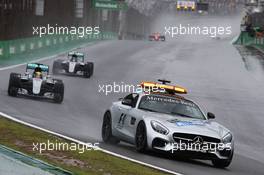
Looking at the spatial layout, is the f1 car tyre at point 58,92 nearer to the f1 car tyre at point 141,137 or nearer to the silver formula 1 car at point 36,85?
the silver formula 1 car at point 36,85

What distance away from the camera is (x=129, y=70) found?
41.0m

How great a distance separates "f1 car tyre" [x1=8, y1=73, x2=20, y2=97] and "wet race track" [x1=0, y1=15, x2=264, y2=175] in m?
0.24

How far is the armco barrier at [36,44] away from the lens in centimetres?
3972

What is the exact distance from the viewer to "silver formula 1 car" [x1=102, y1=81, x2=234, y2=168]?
13211 mm

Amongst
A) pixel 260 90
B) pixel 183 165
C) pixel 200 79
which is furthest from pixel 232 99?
pixel 183 165

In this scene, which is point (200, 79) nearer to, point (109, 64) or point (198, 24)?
point (109, 64)

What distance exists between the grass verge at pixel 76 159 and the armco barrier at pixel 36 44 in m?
26.5

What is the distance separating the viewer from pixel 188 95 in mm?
30859

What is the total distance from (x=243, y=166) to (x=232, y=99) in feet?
52.1

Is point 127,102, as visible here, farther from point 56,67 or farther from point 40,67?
point 56,67

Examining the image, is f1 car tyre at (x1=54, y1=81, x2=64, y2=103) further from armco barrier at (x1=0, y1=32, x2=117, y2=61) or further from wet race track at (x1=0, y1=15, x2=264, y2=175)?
armco barrier at (x1=0, y1=32, x2=117, y2=61)

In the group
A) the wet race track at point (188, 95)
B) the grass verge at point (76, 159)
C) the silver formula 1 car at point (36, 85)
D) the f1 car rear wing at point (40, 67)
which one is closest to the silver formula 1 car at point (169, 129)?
the wet race track at point (188, 95)

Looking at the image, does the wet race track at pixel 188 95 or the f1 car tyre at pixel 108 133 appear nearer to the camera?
the wet race track at pixel 188 95

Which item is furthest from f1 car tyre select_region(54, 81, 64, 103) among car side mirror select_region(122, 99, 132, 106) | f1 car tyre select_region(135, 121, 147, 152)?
f1 car tyre select_region(135, 121, 147, 152)
